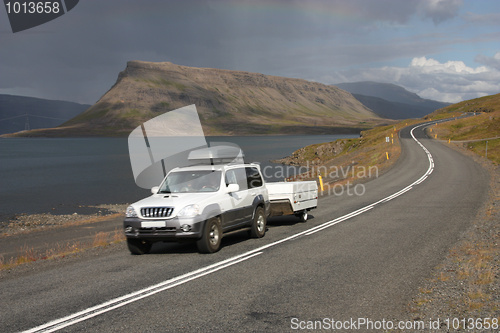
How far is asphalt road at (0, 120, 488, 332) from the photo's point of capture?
21.6 ft

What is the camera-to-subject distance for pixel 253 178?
1431 centimetres

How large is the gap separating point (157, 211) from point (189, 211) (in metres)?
0.80

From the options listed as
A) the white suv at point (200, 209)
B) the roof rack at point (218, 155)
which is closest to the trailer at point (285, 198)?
the white suv at point (200, 209)

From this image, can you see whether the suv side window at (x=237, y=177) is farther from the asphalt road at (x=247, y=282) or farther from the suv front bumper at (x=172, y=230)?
the suv front bumper at (x=172, y=230)

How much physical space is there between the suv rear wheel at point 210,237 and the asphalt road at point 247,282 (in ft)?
0.78

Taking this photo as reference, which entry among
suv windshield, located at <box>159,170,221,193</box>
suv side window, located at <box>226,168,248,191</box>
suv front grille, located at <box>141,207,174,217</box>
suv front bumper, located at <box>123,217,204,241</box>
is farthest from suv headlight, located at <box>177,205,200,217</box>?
suv side window, located at <box>226,168,248,191</box>

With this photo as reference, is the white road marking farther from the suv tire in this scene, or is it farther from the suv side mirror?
the suv tire

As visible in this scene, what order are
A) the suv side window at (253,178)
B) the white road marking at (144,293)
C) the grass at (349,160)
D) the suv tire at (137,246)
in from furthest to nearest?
the grass at (349,160), the suv side window at (253,178), the suv tire at (137,246), the white road marking at (144,293)

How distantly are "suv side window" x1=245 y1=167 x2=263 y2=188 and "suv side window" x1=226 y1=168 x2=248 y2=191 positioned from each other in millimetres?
239

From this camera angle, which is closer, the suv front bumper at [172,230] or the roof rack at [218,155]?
the suv front bumper at [172,230]

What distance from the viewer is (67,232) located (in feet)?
75.5

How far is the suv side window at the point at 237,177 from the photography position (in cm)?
1296

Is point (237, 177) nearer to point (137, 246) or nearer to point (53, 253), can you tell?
point (137, 246)

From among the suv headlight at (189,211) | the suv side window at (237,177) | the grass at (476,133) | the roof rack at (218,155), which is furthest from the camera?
the grass at (476,133)
